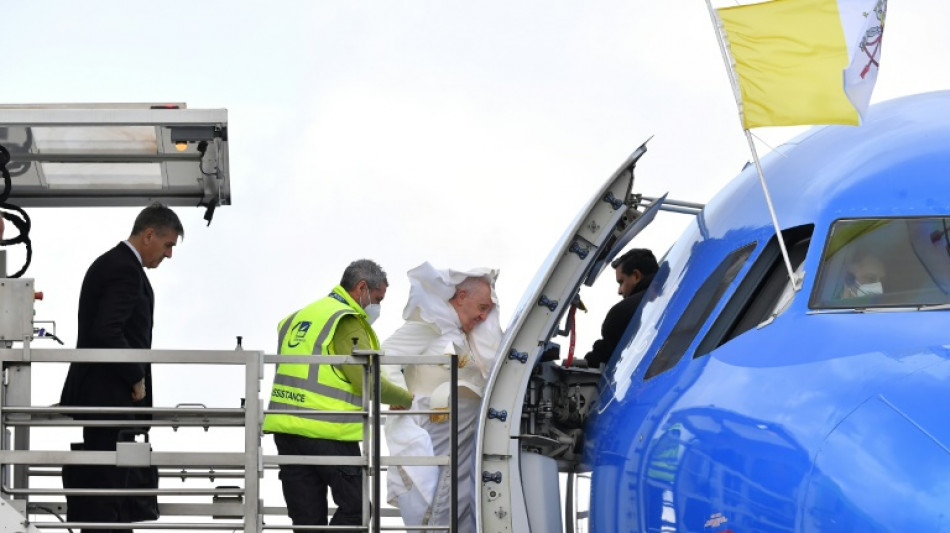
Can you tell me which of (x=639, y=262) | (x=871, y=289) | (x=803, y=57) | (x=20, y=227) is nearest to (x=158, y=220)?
(x=20, y=227)

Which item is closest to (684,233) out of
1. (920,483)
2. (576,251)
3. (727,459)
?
(576,251)

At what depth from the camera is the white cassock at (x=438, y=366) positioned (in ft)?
33.8

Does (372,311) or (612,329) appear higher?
(372,311)

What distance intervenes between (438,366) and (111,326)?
7.42ft

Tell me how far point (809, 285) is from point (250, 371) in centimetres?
329

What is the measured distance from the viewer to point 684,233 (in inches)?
354

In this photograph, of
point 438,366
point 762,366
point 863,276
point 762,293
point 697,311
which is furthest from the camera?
point 438,366

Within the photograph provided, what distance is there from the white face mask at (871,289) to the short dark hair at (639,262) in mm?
4512

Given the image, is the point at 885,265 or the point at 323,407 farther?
the point at 323,407

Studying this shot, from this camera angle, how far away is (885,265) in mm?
6672

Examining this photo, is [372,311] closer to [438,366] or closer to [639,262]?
[438,366]

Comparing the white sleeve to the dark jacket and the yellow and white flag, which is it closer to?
the dark jacket

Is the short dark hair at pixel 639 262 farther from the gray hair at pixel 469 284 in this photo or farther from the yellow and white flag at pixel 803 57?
the yellow and white flag at pixel 803 57

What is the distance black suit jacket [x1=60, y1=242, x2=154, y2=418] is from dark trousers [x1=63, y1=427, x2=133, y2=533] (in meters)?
0.16
